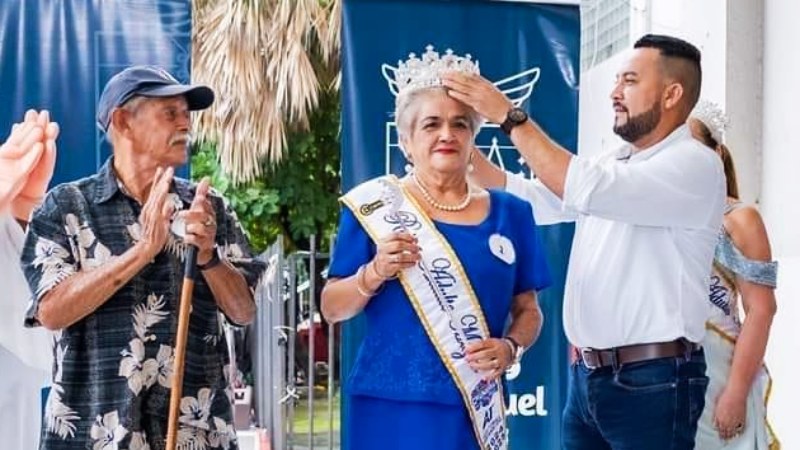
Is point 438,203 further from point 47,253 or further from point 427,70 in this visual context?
point 47,253

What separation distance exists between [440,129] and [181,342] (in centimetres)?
82

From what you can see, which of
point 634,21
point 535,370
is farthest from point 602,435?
point 634,21

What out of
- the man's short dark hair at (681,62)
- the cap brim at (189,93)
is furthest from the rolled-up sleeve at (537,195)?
the cap brim at (189,93)

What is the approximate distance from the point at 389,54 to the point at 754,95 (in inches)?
60.0

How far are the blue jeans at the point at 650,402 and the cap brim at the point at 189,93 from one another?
1.26 m

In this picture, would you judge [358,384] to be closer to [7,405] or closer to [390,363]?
[390,363]

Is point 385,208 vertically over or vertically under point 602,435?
over

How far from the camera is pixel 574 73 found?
16.0 ft

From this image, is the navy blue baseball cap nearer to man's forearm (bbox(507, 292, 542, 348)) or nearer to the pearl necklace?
the pearl necklace

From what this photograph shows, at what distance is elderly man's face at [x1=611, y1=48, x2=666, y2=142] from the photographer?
2961mm

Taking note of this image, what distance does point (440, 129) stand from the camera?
2.77 meters

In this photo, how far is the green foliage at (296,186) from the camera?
1034 centimetres

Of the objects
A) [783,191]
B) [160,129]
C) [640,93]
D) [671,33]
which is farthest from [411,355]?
[671,33]

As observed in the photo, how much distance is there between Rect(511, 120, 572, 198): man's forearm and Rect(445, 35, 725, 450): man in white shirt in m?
0.03
